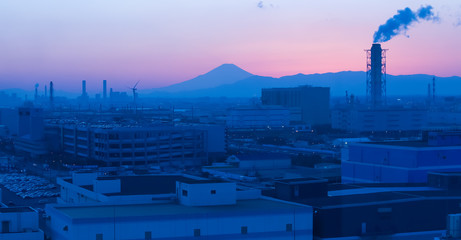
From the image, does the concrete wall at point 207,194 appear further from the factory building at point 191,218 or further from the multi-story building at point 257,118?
the multi-story building at point 257,118

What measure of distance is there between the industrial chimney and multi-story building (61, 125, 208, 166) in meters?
11.0

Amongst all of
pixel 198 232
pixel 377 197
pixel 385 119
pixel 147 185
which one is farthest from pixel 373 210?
pixel 385 119

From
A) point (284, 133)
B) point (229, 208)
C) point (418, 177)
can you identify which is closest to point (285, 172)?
point (418, 177)

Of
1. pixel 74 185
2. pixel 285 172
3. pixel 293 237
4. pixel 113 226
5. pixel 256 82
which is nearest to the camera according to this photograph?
pixel 113 226

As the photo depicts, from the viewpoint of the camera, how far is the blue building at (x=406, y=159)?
582 centimetres

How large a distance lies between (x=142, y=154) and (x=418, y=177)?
20.3 ft

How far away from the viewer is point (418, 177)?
578cm

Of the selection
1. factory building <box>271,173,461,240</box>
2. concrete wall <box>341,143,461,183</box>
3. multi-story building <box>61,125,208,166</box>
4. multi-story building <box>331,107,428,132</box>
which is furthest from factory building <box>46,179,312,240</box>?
multi-story building <box>331,107,428,132</box>

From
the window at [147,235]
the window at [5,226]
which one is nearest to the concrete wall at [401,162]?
the window at [147,235]

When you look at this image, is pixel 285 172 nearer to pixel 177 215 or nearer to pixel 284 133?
pixel 177 215

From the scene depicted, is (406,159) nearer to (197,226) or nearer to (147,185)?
(147,185)

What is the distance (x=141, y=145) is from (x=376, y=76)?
1246 cm

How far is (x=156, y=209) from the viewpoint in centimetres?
367

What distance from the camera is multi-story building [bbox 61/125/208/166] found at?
11.0m
